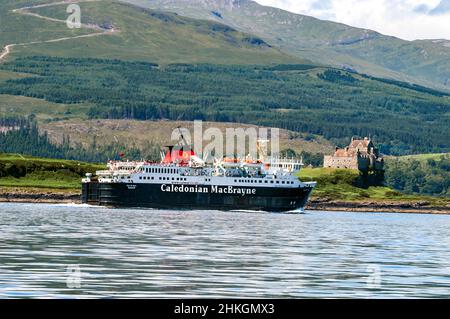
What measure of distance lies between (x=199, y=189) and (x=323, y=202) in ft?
116

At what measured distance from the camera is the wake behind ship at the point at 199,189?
133 meters

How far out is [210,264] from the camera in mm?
41781

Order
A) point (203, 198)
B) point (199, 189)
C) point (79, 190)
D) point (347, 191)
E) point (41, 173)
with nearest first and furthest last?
point (203, 198), point (199, 189), point (79, 190), point (41, 173), point (347, 191)

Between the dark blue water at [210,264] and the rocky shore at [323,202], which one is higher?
the dark blue water at [210,264]

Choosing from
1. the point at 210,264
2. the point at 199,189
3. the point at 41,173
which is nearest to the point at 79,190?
the point at 41,173

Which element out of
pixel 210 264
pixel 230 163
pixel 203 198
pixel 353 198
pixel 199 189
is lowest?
pixel 353 198

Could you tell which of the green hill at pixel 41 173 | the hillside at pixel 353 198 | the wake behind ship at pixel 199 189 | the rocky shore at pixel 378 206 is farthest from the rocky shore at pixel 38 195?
the hillside at pixel 353 198

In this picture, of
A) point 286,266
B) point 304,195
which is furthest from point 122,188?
point 286,266

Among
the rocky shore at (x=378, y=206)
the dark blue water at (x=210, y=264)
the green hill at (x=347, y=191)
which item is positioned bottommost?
the rocky shore at (x=378, y=206)

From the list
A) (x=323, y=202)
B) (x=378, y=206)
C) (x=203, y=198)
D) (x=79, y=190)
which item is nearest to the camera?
(x=203, y=198)

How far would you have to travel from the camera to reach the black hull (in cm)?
13250

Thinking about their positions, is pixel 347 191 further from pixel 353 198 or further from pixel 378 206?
pixel 378 206

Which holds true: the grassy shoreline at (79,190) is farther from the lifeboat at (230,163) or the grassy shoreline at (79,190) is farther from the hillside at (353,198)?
the lifeboat at (230,163)

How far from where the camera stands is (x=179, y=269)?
127ft
